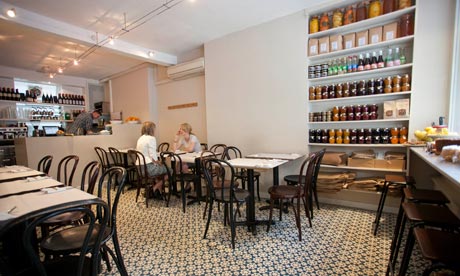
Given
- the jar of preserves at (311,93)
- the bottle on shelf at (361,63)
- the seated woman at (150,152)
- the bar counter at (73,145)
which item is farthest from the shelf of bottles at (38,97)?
the bottle on shelf at (361,63)

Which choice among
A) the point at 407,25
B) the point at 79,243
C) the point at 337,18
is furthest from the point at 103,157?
the point at 407,25

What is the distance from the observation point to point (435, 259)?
1.07 metres

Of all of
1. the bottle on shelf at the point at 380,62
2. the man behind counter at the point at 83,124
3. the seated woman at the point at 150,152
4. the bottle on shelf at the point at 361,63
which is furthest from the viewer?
the man behind counter at the point at 83,124

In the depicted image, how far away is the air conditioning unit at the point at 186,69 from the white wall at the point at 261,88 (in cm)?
23

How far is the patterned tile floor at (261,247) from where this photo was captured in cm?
197

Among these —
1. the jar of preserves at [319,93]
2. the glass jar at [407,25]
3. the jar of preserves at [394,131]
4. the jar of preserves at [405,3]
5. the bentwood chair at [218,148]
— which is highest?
the jar of preserves at [405,3]

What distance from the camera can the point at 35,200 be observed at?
1514 mm

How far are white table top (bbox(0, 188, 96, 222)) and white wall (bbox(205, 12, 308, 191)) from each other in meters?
2.91

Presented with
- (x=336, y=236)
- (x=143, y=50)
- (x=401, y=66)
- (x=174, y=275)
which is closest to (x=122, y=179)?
(x=174, y=275)

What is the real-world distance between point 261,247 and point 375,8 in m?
3.26

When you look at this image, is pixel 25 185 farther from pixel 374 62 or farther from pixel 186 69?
pixel 374 62

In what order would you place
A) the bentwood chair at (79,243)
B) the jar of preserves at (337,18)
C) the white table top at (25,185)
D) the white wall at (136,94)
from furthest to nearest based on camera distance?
the white wall at (136,94) → the jar of preserves at (337,18) → the white table top at (25,185) → the bentwood chair at (79,243)

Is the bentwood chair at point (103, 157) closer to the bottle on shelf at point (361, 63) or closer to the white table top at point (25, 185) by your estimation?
the white table top at point (25, 185)

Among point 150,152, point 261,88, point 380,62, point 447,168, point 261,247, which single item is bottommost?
point 261,247
